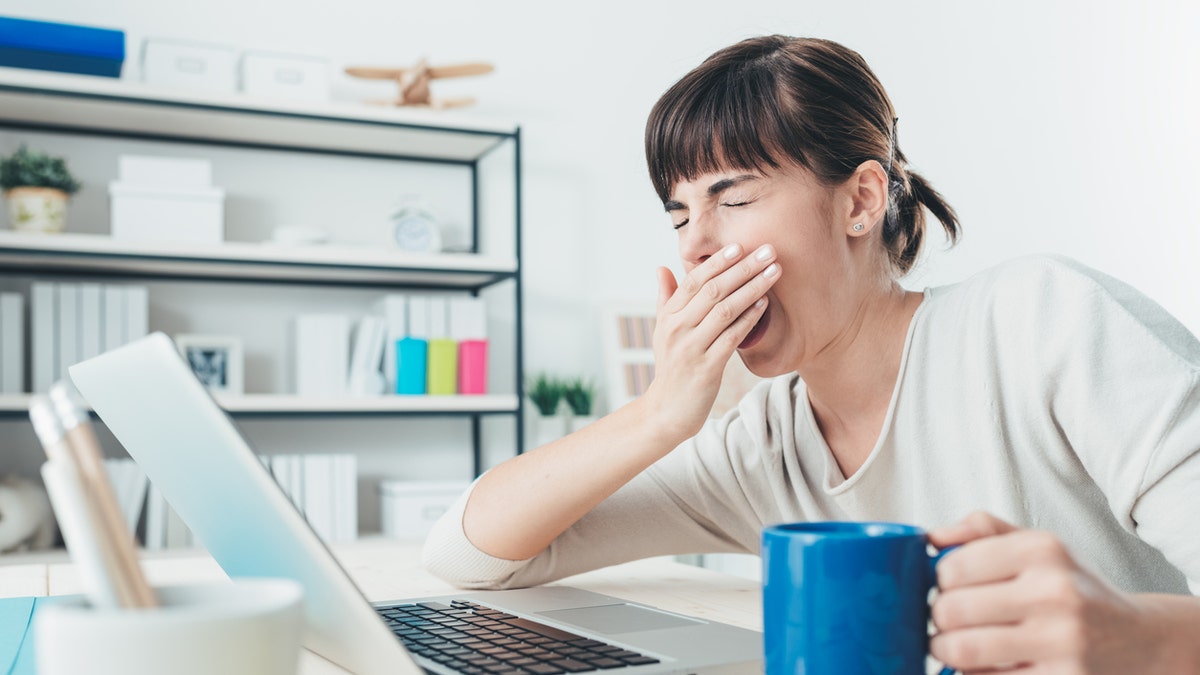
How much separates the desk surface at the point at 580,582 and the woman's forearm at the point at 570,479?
0.24 feet

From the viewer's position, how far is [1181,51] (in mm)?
2736

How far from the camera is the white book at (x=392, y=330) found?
2.74 m

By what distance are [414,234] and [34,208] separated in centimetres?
90

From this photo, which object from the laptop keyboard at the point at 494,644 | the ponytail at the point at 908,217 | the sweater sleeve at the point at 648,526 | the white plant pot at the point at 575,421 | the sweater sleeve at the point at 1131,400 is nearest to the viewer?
the laptop keyboard at the point at 494,644

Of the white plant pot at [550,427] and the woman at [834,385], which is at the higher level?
the woman at [834,385]

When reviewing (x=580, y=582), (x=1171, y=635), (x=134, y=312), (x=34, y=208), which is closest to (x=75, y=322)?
(x=134, y=312)

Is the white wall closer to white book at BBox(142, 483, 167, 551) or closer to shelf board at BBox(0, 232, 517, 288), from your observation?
shelf board at BBox(0, 232, 517, 288)

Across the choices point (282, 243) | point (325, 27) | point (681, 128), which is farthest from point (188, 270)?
point (681, 128)

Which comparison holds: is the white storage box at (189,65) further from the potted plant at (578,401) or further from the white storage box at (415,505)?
the potted plant at (578,401)

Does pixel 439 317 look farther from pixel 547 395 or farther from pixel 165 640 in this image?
pixel 165 640

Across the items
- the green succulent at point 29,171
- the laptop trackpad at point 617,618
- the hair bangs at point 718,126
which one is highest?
the green succulent at point 29,171

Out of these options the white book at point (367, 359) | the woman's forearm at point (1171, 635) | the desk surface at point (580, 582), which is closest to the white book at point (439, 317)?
the white book at point (367, 359)

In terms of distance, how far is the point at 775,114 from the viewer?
994 millimetres

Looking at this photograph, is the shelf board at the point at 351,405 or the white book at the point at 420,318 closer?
the shelf board at the point at 351,405
